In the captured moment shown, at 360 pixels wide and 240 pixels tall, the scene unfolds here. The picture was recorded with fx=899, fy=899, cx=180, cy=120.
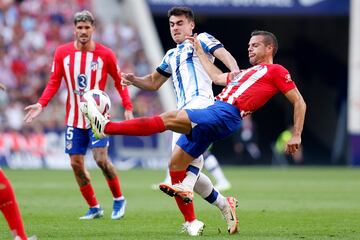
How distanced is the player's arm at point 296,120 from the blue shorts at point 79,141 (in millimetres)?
3106

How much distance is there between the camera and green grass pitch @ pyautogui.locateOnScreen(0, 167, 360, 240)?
370 inches

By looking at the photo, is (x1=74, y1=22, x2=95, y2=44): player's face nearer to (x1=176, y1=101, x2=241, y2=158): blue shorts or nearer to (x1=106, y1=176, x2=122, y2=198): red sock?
(x1=106, y1=176, x2=122, y2=198): red sock

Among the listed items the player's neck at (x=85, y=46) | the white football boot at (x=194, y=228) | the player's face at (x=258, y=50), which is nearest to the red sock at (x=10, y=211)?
the white football boot at (x=194, y=228)

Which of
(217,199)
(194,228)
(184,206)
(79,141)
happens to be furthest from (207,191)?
(79,141)

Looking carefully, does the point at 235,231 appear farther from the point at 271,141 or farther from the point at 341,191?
the point at 271,141

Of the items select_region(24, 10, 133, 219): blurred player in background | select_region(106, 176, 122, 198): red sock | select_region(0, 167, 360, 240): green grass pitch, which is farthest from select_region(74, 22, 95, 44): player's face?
select_region(0, 167, 360, 240): green grass pitch

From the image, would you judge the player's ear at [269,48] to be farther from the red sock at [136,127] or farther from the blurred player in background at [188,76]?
the red sock at [136,127]

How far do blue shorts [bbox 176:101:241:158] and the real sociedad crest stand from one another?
8.87ft

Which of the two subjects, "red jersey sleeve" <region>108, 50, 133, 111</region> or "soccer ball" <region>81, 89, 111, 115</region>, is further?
"red jersey sleeve" <region>108, 50, 133, 111</region>

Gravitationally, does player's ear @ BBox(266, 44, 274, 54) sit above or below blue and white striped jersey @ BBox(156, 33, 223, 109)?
above

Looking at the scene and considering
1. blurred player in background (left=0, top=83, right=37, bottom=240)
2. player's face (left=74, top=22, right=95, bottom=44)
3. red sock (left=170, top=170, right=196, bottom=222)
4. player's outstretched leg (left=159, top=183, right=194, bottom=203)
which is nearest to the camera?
blurred player in background (left=0, top=83, right=37, bottom=240)

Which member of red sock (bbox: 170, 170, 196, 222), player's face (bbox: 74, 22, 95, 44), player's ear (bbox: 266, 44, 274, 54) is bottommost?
red sock (bbox: 170, 170, 196, 222)

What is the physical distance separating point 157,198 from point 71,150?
12.6ft

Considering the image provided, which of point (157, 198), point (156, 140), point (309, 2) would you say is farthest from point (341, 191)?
point (309, 2)
